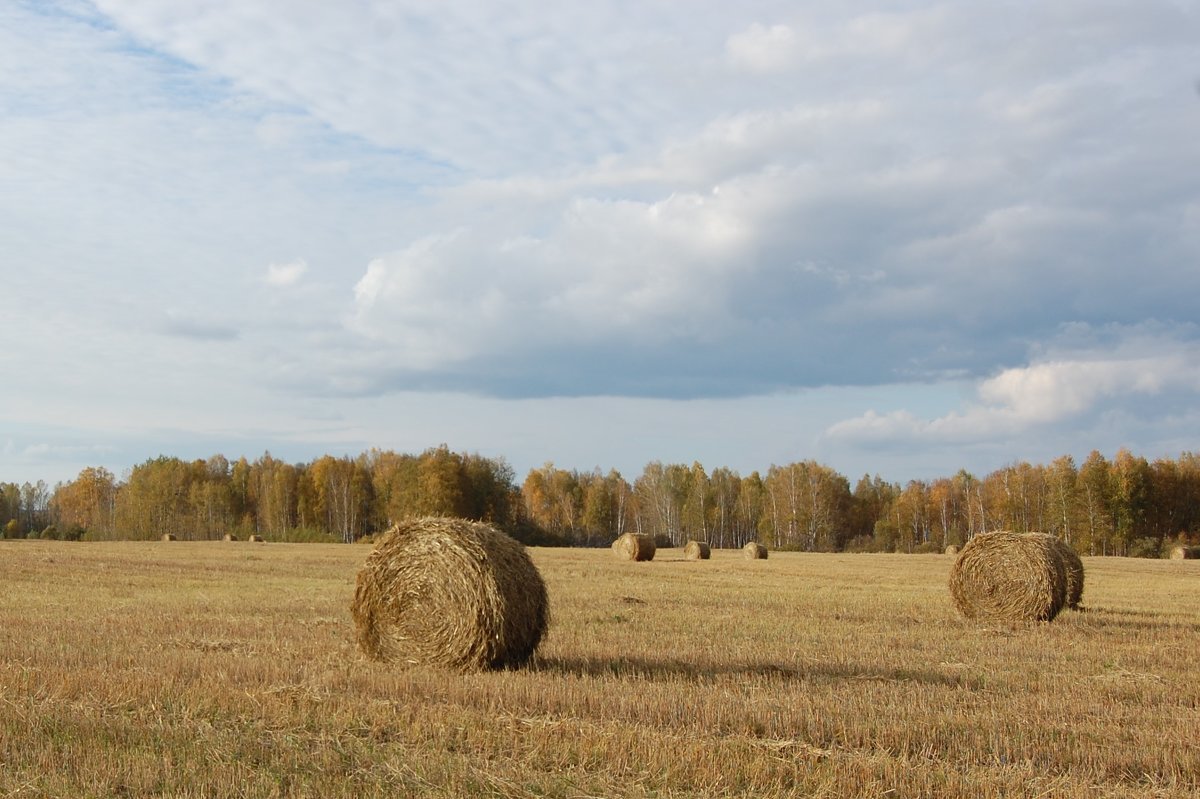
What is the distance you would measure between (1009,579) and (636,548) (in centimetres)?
2190

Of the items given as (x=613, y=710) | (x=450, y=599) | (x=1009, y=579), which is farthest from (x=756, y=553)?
(x=613, y=710)

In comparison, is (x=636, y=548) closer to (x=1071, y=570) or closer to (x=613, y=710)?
(x=1071, y=570)

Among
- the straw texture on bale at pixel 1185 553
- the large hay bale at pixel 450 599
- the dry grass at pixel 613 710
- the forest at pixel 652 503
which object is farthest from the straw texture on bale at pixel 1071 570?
the forest at pixel 652 503

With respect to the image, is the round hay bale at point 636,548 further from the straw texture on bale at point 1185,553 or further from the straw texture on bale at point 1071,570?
the straw texture on bale at point 1185,553

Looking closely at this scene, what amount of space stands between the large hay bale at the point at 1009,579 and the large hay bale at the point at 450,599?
9.82 m

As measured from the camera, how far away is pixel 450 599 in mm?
12250

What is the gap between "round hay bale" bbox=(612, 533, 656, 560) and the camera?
39.8 m

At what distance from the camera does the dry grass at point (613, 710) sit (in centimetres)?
662

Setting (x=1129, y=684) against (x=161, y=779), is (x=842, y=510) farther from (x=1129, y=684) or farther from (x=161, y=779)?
(x=161, y=779)

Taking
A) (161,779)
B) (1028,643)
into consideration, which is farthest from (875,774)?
(1028,643)

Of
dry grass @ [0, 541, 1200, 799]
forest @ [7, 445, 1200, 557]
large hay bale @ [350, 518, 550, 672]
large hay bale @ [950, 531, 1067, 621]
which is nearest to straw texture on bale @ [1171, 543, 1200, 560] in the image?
forest @ [7, 445, 1200, 557]

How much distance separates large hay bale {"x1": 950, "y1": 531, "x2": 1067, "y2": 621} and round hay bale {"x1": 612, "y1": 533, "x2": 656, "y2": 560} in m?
21.1

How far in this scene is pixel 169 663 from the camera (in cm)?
1081

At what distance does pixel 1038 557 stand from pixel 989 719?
11.0m
